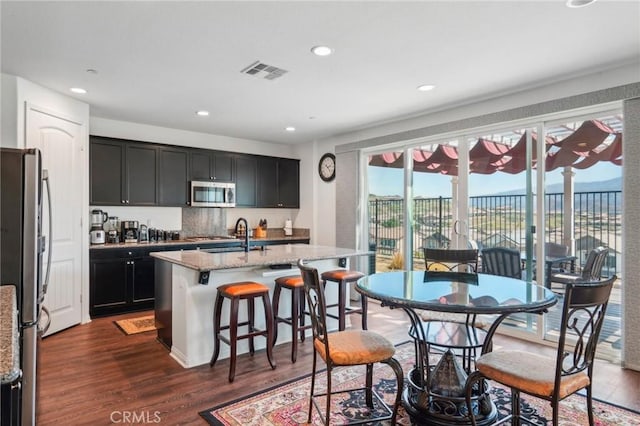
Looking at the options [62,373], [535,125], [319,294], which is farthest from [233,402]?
[535,125]

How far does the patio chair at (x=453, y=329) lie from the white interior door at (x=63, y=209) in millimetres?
3660

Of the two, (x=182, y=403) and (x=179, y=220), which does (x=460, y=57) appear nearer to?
(x=182, y=403)

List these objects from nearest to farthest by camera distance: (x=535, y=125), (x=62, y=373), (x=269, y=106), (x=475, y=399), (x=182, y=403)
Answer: (x=475, y=399) → (x=182, y=403) → (x=62, y=373) → (x=535, y=125) → (x=269, y=106)

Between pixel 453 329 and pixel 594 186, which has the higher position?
pixel 594 186

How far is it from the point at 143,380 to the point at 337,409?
1512 millimetres

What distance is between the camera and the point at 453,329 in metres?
2.80

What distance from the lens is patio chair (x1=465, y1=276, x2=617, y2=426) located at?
5.78 feet

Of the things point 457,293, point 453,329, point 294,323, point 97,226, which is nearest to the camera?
point 457,293

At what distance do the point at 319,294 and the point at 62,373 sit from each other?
7.68 ft

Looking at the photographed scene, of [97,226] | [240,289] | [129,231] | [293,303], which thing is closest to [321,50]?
[240,289]

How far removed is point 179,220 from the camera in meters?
5.88

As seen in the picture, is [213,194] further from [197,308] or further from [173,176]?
[197,308]

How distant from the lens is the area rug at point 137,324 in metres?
4.12

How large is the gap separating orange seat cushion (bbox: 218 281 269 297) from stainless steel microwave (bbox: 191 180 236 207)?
2814 mm
